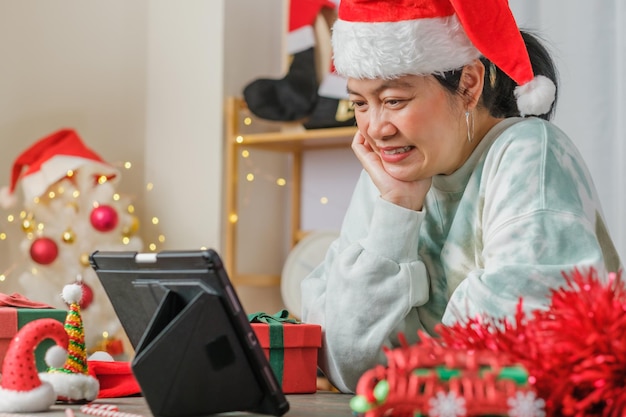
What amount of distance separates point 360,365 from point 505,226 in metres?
0.27

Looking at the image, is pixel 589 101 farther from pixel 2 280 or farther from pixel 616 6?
pixel 2 280

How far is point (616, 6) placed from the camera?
2088 mm

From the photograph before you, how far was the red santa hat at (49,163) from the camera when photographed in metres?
2.87

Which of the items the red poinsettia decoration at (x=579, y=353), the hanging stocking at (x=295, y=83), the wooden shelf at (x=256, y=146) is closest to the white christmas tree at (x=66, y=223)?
the wooden shelf at (x=256, y=146)

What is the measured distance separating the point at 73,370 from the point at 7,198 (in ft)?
6.50

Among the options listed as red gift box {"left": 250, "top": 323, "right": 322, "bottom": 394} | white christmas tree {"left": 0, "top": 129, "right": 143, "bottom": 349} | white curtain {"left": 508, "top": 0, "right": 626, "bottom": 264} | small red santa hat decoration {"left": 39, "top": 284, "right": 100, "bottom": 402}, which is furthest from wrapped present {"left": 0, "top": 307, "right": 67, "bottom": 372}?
white christmas tree {"left": 0, "top": 129, "right": 143, "bottom": 349}

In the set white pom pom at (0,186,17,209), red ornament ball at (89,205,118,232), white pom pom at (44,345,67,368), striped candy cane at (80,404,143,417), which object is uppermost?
white pom pom at (44,345,67,368)

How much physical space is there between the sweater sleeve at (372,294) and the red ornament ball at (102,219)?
1678mm

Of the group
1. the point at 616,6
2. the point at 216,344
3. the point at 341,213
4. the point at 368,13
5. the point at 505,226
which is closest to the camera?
the point at 216,344

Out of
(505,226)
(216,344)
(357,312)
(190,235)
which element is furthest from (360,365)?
(190,235)

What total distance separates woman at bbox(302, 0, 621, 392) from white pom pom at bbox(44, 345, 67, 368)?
1.25 ft

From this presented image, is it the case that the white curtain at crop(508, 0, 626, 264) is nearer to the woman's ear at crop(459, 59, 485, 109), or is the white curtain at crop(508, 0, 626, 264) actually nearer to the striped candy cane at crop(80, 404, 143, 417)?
the woman's ear at crop(459, 59, 485, 109)

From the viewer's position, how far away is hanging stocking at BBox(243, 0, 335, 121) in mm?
2984

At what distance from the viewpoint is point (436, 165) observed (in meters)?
1.34
